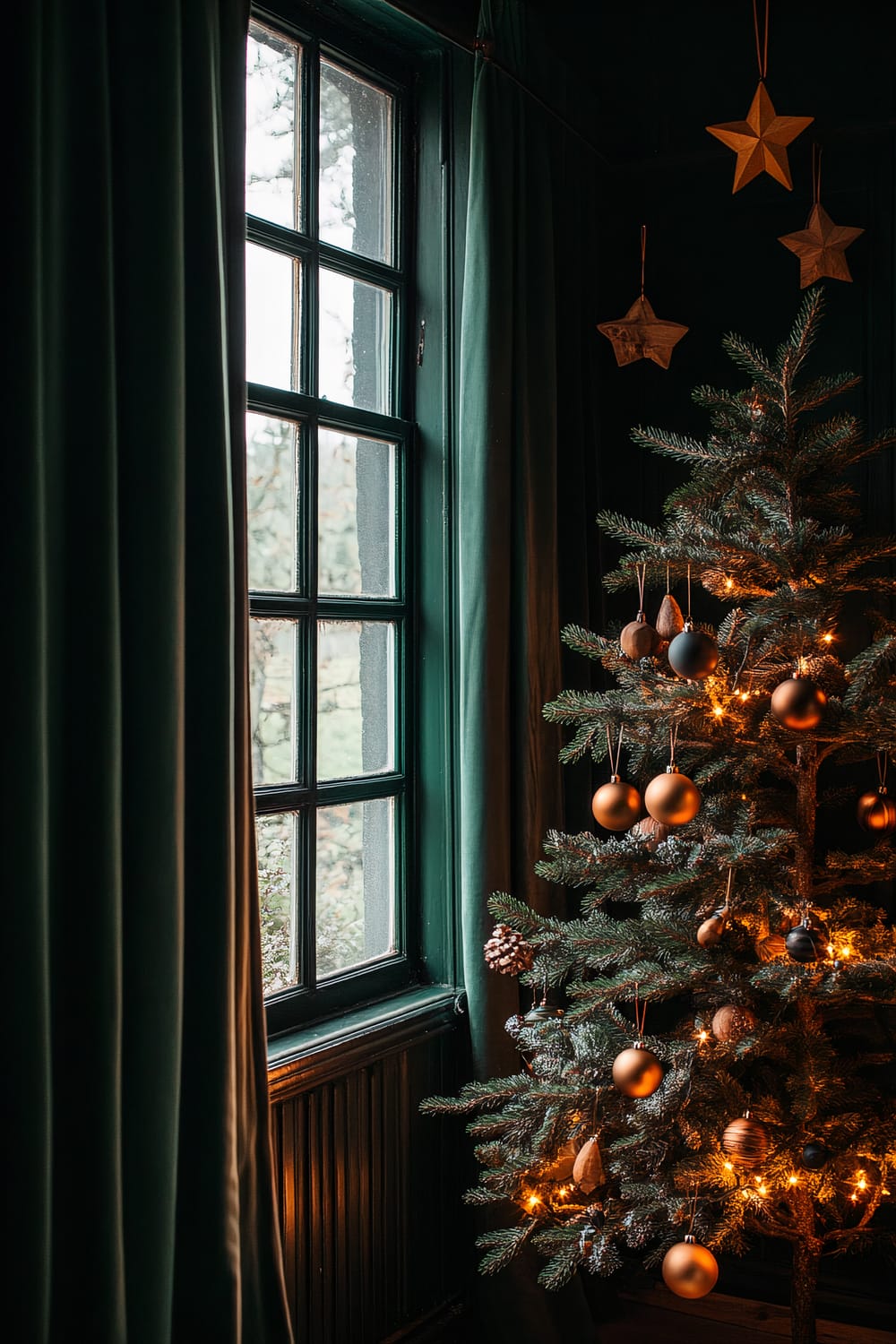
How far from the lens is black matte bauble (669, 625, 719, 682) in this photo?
1800 millimetres

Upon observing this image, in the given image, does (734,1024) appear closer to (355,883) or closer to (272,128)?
(355,883)

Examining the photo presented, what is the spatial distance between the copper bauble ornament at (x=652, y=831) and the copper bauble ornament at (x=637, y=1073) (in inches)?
14.3

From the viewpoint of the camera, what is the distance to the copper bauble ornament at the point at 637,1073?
5.83 ft

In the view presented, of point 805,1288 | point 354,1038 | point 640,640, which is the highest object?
point 640,640

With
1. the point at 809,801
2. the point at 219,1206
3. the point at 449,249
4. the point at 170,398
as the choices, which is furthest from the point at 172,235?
the point at 809,801

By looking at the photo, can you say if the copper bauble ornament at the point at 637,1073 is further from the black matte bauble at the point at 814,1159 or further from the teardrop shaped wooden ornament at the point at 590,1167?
the black matte bauble at the point at 814,1159

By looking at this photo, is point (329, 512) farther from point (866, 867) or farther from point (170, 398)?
point (866, 867)

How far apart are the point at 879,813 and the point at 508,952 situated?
2.33 feet

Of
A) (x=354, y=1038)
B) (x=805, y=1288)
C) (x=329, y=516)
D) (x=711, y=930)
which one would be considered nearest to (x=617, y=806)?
(x=711, y=930)

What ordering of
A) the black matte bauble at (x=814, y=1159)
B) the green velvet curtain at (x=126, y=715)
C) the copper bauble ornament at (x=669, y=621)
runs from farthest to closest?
1. the copper bauble ornament at (x=669, y=621)
2. the black matte bauble at (x=814, y=1159)
3. the green velvet curtain at (x=126, y=715)

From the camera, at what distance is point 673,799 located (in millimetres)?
1772

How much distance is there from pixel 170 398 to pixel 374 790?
1024 millimetres

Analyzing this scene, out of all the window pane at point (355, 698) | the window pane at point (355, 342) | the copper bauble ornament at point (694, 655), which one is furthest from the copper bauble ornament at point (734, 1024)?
the window pane at point (355, 342)

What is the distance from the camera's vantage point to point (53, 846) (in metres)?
1.30
